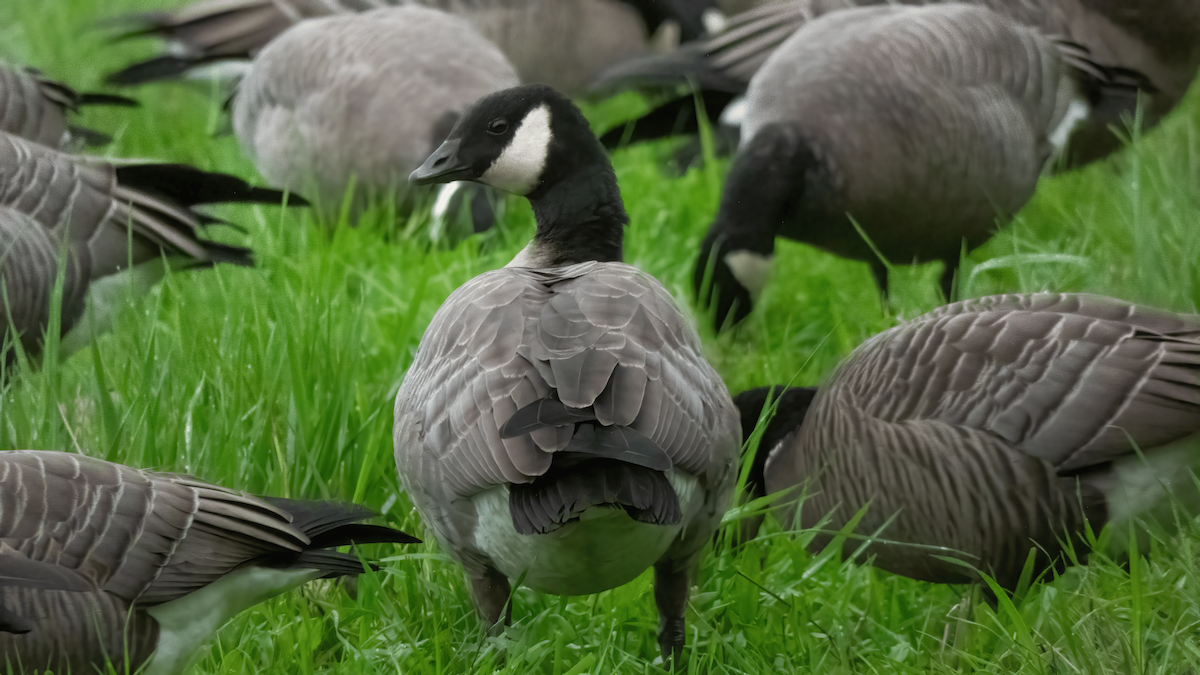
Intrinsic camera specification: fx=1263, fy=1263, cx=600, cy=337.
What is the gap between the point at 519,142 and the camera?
137 inches

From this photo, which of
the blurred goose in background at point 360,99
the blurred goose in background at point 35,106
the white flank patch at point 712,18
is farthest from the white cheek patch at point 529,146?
Result: the white flank patch at point 712,18

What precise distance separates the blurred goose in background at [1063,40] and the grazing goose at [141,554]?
159 inches

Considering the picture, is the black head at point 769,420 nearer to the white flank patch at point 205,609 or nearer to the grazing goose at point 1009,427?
the grazing goose at point 1009,427

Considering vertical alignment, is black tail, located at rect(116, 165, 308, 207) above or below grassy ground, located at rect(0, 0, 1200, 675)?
above

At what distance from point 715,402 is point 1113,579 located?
3.83ft

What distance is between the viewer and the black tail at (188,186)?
15.4 ft

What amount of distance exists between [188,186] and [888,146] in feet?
9.47

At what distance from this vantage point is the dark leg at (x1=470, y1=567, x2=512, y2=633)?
3.13 meters

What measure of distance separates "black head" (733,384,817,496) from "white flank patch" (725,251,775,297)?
119cm

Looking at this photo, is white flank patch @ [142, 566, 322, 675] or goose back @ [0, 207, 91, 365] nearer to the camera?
white flank patch @ [142, 566, 322, 675]

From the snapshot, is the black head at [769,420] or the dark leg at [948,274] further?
the dark leg at [948,274]

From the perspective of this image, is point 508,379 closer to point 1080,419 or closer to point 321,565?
point 321,565

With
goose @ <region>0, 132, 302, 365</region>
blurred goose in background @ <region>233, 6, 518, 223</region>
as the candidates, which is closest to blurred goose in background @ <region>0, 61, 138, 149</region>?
goose @ <region>0, 132, 302, 365</region>

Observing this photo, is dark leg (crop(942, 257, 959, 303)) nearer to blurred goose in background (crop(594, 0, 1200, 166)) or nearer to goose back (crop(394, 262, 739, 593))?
blurred goose in background (crop(594, 0, 1200, 166))
